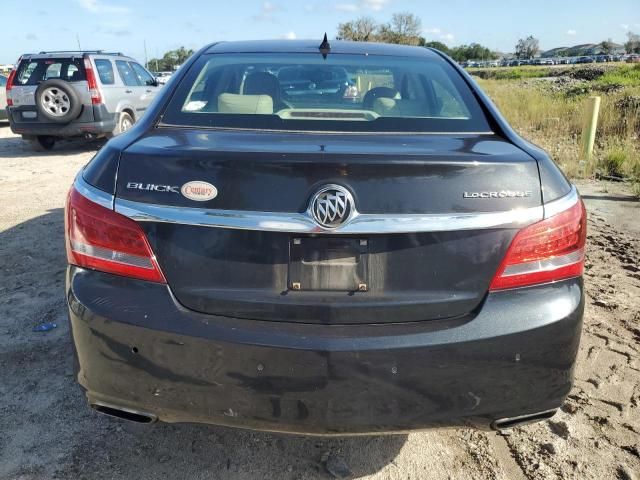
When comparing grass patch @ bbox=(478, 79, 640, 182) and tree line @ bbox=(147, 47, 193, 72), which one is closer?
grass patch @ bbox=(478, 79, 640, 182)

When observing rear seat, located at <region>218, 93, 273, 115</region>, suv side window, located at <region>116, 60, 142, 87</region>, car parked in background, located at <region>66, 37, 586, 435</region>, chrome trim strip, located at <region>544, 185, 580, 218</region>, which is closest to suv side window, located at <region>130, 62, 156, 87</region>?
suv side window, located at <region>116, 60, 142, 87</region>

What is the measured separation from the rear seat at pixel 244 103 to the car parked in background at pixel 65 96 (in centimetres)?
824

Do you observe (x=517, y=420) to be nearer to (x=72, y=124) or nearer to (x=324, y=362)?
(x=324, y=362)

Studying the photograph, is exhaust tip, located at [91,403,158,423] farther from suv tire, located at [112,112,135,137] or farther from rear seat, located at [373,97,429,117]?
suv tire, located at [112,112,135,137]

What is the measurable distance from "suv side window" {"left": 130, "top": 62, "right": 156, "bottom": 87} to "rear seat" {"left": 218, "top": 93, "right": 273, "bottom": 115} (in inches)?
395

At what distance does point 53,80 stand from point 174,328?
31.3 feet

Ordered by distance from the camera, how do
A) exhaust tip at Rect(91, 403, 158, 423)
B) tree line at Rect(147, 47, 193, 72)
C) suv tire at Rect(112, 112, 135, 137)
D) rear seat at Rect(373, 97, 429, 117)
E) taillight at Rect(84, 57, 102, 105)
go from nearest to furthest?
exhaust tip at Rect(91, 403, 158, 423) → rear seat at Rect(373, 97, 429, 117) → taillight at Rect(84, 57, 102, 105) → suv tire at Rect(112, 112, 135, 137) → tree line at Rect(147, 47, 193, 72)

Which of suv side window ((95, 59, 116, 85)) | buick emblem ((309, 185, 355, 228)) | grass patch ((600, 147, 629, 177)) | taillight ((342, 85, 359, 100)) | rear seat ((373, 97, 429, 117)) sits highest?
suv side window ((95, 59, 116, 85))

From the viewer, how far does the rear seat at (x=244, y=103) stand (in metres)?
2.60

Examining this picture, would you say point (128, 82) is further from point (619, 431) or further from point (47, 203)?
point (619, 431)

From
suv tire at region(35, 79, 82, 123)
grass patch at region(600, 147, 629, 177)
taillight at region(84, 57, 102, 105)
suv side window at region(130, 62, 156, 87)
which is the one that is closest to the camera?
grass patch at region(600, 147, 629, 177)

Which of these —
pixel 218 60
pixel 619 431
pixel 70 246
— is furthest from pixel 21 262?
pixel 619 431

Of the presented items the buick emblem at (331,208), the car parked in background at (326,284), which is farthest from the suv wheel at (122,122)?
the buick emblem at (331,208)

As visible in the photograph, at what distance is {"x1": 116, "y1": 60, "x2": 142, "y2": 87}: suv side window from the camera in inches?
441
